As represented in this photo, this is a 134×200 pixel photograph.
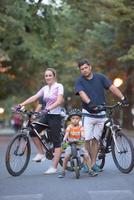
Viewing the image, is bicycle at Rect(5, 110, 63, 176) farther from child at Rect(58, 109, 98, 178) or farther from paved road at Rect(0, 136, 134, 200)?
child at Rect(58, 109, 98, 178)

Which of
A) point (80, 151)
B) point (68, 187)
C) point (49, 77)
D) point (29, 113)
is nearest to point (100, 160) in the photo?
point (80, 151)

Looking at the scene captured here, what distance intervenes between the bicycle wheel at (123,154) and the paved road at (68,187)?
0.44 ft

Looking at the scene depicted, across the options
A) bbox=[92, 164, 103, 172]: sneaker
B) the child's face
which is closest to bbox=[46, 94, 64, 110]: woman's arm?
the child's face

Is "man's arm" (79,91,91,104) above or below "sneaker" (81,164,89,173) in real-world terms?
above

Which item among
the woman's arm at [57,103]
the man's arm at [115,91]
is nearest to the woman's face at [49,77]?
the woman's arm at [57,103]

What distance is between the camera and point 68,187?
31.0 feet

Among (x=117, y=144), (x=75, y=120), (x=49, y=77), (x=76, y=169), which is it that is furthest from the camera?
(x=49, y=77)

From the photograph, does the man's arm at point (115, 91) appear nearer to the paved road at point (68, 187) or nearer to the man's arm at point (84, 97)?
the man's arm at point (84, 97)

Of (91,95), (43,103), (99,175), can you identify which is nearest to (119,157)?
(99,175)

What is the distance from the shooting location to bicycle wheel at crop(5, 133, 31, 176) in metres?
10.9

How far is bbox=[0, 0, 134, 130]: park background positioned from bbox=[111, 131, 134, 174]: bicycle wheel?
1640 centimetres

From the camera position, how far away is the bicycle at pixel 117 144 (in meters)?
10.7

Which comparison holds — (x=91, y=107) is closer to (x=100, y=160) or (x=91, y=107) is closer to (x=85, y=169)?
(x=85, y=169)

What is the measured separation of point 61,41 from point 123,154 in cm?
3177
